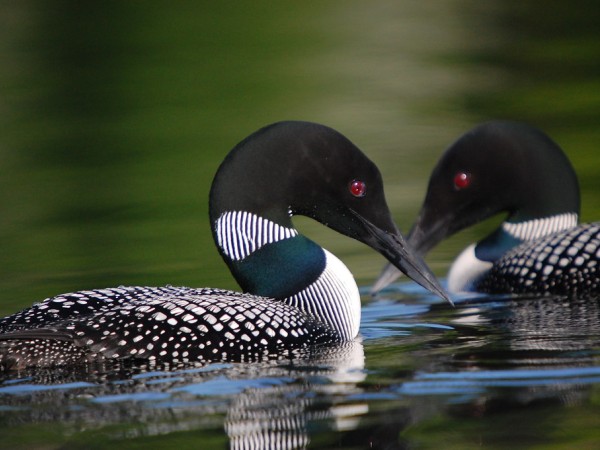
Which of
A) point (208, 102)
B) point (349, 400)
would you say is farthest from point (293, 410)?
point (208, 102)

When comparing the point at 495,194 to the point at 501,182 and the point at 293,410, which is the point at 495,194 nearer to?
the point at 501,182

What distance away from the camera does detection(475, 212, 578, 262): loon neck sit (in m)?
7.14

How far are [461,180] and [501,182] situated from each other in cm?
21

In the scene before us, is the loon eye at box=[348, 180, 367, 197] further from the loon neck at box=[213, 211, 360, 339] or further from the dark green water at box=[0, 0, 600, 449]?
the dark green water at box=[0, 0, 600, 449]

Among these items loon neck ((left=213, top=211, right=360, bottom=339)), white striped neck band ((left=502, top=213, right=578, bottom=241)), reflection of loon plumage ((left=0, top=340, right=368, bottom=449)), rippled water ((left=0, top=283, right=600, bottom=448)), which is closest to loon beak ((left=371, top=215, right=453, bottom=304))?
white striped neck band ((left=502, top=213, right=578, bottom=241))

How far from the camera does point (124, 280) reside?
712cm

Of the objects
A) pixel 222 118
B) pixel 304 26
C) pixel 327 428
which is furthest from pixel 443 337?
pixel 304 26

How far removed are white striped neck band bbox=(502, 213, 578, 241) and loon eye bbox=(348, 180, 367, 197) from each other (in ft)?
5.85

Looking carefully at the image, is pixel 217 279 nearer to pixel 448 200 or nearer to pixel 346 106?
pixel 448 200

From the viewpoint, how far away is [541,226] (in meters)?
7.17

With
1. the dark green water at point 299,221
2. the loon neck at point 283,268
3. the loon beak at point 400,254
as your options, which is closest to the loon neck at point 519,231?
the dark green water at point 299,221

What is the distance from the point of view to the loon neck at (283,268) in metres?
5.43

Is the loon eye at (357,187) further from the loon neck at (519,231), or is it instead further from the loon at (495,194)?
the loon neck at (519,231)

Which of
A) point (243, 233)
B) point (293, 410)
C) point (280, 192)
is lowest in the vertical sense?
point (293, 410)
